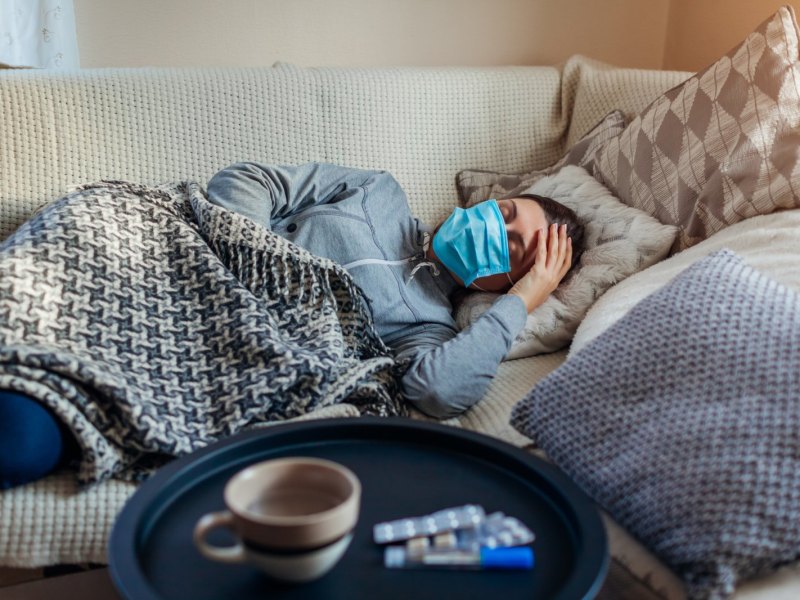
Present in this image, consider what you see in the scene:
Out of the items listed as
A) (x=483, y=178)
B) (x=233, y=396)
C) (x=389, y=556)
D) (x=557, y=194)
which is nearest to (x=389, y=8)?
(x=483, y=178)

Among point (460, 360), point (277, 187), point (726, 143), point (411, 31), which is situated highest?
point (411, 31)

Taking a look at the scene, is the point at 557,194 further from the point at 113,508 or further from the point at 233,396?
the point at 113,508

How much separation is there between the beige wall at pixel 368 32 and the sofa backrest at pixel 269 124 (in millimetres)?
287

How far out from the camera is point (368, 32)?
7.18 feet

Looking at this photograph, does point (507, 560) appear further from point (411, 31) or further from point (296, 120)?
point (411, 31)

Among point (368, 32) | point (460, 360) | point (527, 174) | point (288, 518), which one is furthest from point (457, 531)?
point (368, 32)

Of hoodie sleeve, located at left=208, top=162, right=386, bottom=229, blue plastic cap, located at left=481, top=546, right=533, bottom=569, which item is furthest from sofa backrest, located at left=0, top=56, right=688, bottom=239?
blue plastic cap, located at left=481, top=546, right=533, bottom=569

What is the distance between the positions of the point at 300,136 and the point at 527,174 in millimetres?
557

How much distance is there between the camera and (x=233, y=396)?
1.23m

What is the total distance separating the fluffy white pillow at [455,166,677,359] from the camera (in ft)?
5.11

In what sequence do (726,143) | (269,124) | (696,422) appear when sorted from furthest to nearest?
(269,124) → (726,143) → (696,422)

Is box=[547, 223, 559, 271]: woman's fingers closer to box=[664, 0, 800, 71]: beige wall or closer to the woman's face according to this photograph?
the woman's face

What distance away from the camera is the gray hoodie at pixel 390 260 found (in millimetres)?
1391

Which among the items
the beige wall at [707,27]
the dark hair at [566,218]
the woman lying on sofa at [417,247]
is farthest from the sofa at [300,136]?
the beige wall at [707,27]
